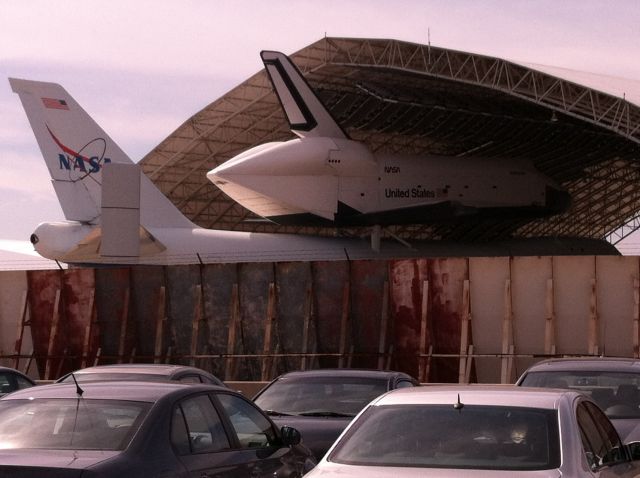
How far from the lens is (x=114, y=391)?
848 centimetres

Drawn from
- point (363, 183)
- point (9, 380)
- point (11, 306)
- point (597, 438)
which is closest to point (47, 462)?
point (597, 438)

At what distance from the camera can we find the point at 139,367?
13.8 m

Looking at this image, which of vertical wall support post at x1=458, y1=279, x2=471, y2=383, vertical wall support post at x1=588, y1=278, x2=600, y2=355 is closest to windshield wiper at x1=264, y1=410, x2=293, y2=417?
vertical wall support post at x1=458, y1=279, x2=471, y2=383

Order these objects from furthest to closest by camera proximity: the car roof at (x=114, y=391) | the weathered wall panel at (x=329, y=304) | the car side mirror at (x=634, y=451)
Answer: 1. the weathered wall panel at (x=329, y=304)
2. the car roof at (x=114, y=391)
3. the car side mirror at (x=634, y=451)

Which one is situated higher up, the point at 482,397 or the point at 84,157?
the point at 84,157

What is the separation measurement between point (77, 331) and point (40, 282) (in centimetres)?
179

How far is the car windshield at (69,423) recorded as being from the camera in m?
7.74

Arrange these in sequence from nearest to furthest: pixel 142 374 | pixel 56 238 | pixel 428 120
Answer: pixel 142 374 → pixel 56 238 → pixel 428 120

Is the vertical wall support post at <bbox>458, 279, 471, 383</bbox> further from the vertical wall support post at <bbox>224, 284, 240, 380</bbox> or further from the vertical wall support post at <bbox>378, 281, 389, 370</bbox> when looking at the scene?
the vertical wall support post at <bbox>224, 284, 240, 380</bbox>

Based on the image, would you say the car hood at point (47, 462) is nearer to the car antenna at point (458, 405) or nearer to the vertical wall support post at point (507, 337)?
the car antenna at point (458, 405)

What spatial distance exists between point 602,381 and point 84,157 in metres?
37.3

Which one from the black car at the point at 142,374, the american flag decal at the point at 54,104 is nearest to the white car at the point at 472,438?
the black car at the point at 142,374

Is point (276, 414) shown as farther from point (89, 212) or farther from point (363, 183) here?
point (89, 212)

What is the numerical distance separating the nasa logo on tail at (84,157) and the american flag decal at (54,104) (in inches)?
32.3
